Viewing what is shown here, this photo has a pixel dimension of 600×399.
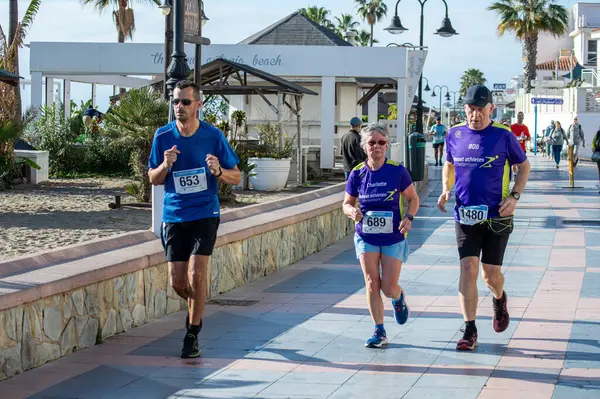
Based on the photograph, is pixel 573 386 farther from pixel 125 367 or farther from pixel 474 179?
pixel 125 367

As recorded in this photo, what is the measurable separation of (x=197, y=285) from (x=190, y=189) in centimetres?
65

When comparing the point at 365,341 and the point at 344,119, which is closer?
the point at 365,341

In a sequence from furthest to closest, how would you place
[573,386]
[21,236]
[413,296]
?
[21,236] → [413,296] → [573,386]

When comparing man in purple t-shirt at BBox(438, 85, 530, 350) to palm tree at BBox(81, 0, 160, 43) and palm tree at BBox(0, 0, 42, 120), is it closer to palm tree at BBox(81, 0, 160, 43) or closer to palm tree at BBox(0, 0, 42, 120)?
palm tree at BBox(0, 0, 42, 120)

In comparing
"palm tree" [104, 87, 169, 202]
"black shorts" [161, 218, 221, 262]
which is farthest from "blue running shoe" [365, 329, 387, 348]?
"palm tree" [104, 87, 169, 202]

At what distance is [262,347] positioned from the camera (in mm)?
7438

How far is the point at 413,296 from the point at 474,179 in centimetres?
274

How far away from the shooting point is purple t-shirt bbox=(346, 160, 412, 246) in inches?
292

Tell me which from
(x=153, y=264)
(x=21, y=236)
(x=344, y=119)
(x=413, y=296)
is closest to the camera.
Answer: (x=153, y=264)

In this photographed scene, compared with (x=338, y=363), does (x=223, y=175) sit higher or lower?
higher

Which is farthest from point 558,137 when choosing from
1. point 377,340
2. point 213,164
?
point 213,164

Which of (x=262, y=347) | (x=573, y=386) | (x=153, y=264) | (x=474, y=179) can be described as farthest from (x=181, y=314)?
(x=573, y=386)

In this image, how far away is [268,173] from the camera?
2408 cm

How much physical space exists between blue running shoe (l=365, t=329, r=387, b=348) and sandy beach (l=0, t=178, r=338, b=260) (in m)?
4.76
